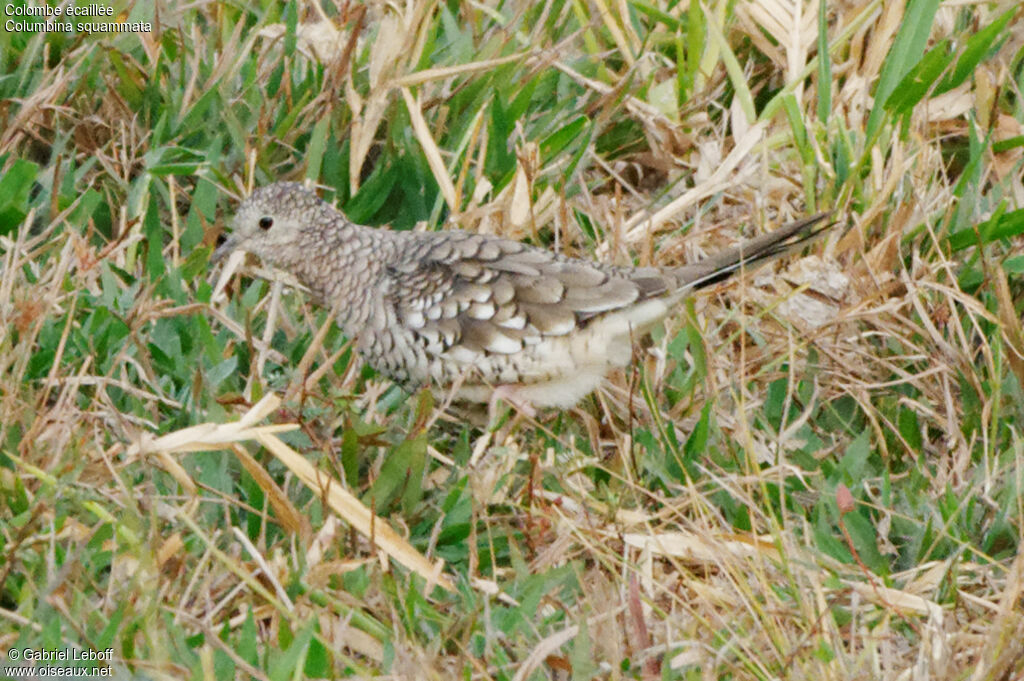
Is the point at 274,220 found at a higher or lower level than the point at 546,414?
higher

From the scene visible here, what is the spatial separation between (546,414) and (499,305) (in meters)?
0.44

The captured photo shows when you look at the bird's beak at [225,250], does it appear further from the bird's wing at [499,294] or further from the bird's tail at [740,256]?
the bird's tail at [740,256]

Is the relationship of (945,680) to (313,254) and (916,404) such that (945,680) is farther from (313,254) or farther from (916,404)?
(313,254)

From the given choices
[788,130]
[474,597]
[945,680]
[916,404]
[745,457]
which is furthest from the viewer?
[788,130]

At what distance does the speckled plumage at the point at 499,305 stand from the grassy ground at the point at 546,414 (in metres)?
0.15

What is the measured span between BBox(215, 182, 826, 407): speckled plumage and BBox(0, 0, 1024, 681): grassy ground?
0.15 metres

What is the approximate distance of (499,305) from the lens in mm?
4570

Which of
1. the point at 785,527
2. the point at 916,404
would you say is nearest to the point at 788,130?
the point at 916,404

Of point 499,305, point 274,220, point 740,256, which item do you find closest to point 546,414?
point 499,305

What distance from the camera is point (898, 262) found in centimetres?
515

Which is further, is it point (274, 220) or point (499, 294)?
point (274, 220)

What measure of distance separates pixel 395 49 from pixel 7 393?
1.98 m

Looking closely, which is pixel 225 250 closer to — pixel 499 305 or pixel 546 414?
pixel 499 305

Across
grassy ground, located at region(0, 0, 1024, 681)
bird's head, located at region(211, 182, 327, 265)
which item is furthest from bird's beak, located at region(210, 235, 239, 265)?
grassy ground, located at region(0, 0, 1024, 681)
